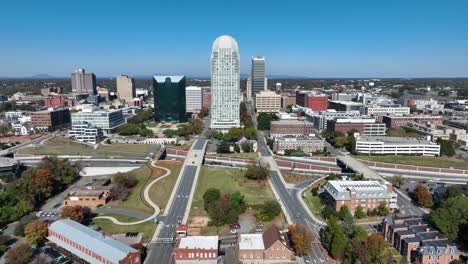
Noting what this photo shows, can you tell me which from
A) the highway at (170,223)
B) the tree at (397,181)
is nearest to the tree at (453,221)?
the tree at (397,181)

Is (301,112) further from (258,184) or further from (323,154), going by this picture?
(258,184)

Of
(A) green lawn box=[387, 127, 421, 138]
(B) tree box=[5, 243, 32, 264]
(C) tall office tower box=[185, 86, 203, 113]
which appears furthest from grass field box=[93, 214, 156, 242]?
(C) tall office tower box=[185, 86, 203, 113]

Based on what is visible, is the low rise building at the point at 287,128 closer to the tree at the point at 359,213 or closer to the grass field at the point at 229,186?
the grass field at the point at 229,186

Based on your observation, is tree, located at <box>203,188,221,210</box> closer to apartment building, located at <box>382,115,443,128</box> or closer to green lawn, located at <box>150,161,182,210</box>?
green lawn, located at <box>150,161,182,210</box>

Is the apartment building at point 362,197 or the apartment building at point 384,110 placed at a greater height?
the apartment building at point 384,110

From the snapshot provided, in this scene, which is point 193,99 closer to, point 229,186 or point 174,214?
point 229,186

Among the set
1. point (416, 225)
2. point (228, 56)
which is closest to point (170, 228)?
point (416, 225)
